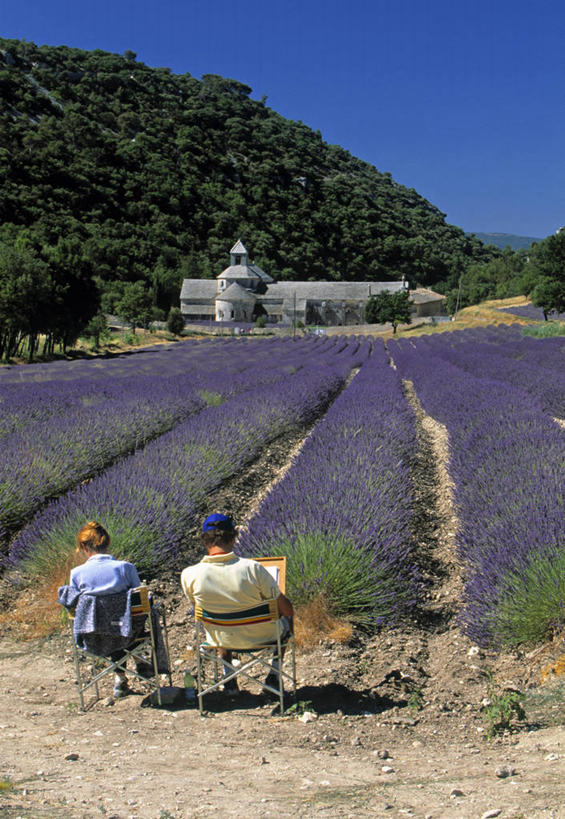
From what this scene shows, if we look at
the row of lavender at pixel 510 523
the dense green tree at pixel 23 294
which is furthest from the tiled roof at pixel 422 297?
the row of lavender at pixel 510 523

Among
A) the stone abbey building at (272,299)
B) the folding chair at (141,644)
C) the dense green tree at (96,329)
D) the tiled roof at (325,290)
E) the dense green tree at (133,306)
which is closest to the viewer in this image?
the folding chair at (141,644)

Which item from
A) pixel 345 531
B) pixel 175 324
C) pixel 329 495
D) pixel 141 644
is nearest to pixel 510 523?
pixel 345 531

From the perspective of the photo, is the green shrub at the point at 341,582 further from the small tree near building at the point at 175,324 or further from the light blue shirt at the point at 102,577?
the small tree near building at the point at 175,324

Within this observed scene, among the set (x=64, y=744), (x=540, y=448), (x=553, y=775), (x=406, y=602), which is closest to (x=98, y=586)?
(x=64, y=744)

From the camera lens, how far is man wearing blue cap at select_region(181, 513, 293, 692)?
9.05 feet

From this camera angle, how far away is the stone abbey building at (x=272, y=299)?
234 ft

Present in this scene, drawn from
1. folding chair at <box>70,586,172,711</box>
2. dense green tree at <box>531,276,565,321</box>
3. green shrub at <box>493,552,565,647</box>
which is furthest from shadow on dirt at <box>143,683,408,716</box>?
dense green tree at <box>531,276,565,321</box>

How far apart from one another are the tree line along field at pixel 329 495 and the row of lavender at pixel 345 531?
1 centimetres

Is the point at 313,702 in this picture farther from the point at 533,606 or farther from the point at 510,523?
the point at 510,523

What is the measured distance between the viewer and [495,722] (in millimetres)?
2465

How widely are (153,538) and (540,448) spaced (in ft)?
11.3

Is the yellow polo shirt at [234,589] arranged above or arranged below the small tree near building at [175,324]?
below

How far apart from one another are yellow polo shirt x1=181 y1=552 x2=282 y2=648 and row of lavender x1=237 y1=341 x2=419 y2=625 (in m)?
0.66

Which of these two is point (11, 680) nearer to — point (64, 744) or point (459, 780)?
point (64, 744)
